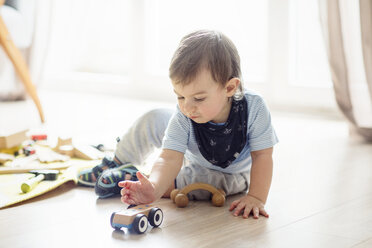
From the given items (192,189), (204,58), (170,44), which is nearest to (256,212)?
(192,189)

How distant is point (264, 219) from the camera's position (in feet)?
3.79

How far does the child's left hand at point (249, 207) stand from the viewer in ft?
3.84

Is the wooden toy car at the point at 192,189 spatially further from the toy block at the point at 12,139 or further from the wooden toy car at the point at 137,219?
the toy block at the point at 12,139

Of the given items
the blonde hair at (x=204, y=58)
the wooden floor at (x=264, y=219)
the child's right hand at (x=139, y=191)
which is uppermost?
the blonde hair at (x=204, y=58)

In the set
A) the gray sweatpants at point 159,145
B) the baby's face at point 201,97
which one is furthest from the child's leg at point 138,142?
the baby's face at point 201,97

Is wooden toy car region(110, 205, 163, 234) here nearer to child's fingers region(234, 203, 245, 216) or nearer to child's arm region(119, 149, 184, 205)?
child's arm region(119, 149, 184, 205)

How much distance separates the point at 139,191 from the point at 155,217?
0.26 ft

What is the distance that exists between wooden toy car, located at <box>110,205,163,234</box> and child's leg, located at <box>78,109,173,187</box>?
0.34 metres

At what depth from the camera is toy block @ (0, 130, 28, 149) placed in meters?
1.78

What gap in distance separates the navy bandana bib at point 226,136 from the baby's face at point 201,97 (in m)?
0.06

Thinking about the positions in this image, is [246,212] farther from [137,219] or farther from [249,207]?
[137,219]

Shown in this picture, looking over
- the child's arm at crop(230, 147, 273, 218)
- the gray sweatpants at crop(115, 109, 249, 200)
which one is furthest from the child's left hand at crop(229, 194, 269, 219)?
the gray sweatpants at crop(115, 109, 249, 200)

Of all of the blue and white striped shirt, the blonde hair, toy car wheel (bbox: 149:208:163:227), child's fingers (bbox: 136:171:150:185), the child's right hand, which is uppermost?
the blonde hair

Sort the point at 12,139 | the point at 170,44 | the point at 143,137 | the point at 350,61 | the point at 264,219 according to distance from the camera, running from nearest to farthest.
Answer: the point at 264,219 → the point at 143,137 → the point at 12,139 → the point at 350,61 → the point at 170,44
